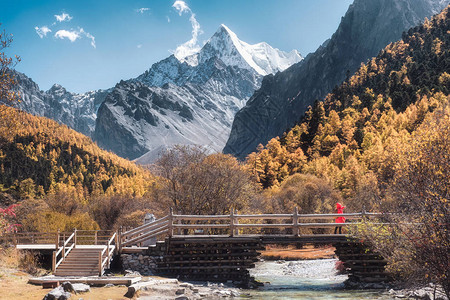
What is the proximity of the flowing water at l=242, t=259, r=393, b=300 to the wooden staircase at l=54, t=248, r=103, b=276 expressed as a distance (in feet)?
30.4

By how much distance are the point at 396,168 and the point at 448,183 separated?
1730mm

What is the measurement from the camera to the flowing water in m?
22.4

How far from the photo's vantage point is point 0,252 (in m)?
27.1

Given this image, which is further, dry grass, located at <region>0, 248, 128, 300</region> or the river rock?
dry grass, located at <region>0, 248, 128, 300</region>

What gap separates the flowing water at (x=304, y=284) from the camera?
2236cm

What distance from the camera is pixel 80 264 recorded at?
1023 inches

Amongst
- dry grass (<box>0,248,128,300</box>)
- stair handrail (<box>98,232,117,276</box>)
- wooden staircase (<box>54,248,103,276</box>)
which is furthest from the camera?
wooden staircase (<box>54,248,103,276</box>)

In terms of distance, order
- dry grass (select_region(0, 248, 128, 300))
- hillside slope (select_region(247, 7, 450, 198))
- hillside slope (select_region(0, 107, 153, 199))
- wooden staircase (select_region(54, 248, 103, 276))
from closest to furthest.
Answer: dry grass (select_region(0, 248, 128, 300))
wooden staircase (select_region(54, 248, 103, 276))
hillside slope (select_region(247, 7, 450, 198))
hillside slope (select_region(0, 107, 153, 199))

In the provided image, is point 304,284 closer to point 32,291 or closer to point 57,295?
point 32,291

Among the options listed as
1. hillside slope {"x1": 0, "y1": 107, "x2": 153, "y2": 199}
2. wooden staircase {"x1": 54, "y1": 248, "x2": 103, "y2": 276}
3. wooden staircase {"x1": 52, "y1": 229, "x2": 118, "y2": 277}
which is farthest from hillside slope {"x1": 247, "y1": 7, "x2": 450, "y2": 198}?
hillside slope {"x1": 0, "y1": 107, "x2": 153, "y2": 199}

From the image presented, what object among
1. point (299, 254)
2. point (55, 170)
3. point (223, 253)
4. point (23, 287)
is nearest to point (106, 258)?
point (223, 253)

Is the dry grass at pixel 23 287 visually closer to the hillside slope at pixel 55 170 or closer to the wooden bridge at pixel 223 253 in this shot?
the wooden bridge at pixel 223 253

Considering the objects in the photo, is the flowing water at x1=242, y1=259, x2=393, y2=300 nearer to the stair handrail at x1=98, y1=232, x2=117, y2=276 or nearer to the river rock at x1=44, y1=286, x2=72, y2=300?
the stair handrail at x1=98, y1=232, x2=117, y2=276

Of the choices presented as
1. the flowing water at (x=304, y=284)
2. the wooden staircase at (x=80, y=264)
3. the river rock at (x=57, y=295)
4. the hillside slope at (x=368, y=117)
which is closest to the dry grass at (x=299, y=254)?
the flowing water at (x=304, y=284)
